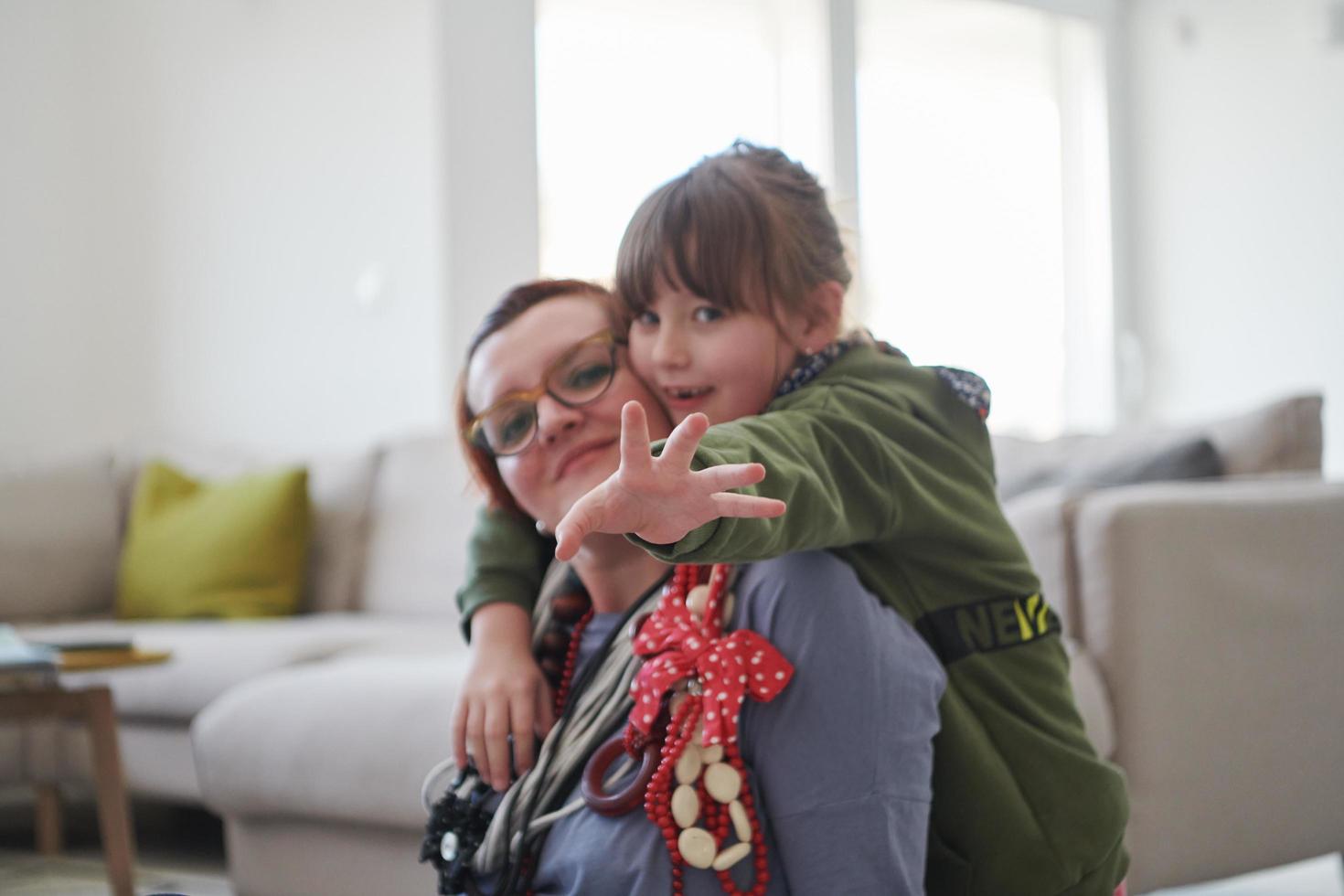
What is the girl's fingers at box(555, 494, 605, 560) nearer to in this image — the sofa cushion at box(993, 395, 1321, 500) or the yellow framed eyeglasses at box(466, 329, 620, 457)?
the yellow framed eyeglasses at box(466, 329, 620, 457)

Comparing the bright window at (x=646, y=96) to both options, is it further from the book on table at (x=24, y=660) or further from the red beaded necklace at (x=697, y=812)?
the red beaded necklace at (x=697, y=812)

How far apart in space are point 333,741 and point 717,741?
1.19m

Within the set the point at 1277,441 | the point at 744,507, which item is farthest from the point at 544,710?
the point at 1277,441

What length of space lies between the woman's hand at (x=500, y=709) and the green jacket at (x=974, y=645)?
0.33 metres

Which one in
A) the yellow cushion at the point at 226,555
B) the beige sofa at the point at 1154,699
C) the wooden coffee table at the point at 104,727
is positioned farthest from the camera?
the yellow cushion at the point at 226,555

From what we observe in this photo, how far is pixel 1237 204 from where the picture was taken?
18.5 feet

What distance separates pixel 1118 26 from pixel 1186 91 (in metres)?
0.45

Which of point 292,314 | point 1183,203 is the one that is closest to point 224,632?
point 292,314

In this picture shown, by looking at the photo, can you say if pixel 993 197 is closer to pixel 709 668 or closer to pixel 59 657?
pixel 59 657

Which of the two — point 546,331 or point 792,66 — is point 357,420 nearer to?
point 792,66

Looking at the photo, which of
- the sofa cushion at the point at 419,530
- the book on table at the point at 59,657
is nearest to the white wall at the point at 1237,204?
the sofa cushion at the point at 419,530

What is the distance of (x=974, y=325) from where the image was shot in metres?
5.59

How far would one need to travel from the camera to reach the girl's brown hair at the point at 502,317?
4.14 ft

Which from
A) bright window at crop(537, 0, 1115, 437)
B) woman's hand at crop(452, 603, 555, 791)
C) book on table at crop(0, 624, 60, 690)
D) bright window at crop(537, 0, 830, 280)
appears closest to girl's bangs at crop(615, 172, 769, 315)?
woman's hand at crop(452, 603, 555, 791)
